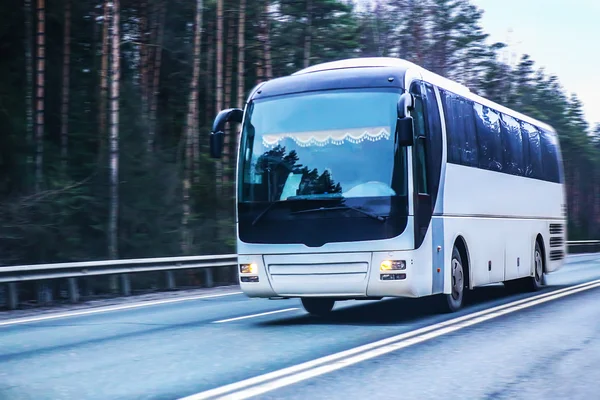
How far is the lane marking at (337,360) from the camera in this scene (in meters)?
7.48

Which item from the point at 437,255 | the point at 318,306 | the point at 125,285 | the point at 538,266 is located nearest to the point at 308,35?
the point at 125,285

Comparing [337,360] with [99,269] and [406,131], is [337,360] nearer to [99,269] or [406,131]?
[406,131]

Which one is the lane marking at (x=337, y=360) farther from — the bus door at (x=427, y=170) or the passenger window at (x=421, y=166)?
the passenger window at (x=421, y=166)

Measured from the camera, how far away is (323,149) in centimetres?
1253

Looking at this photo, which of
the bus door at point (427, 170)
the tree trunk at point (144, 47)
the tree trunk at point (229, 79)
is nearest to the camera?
the bus door at point (427, 170)

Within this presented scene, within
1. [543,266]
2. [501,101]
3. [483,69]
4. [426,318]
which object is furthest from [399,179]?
[501,101]

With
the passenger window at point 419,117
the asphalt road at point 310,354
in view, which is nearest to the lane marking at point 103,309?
the asphalt road at point 310,354

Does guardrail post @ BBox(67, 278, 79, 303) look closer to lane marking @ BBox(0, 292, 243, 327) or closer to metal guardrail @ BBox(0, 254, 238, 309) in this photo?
metal guardrail @ BBox(0, 254, 238, 309)

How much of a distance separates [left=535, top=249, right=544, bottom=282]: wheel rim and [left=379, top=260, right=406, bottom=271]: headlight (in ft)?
27.4

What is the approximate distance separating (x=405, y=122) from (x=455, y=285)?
3.20m

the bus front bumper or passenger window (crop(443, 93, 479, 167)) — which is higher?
passenger window (crop(443, 93, 479, 167))

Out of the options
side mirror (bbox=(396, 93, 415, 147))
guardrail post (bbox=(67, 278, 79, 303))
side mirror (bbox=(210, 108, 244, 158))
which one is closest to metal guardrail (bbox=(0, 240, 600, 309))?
guardrail post (bbox=(67, 278, 79, 303))

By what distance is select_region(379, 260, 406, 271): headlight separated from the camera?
479 inches

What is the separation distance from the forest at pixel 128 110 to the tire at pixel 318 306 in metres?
8.14
